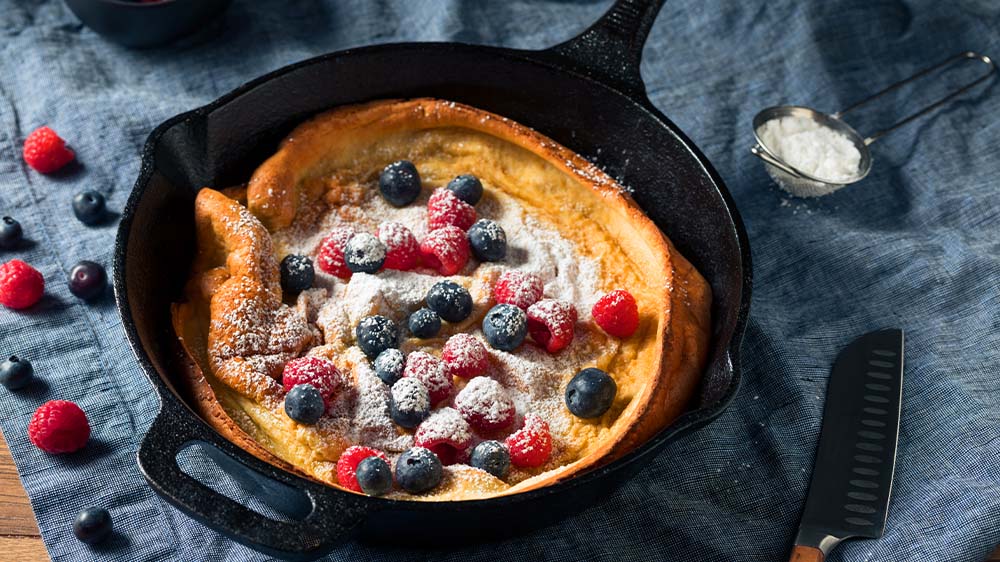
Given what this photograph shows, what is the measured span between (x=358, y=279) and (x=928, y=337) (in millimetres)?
1946

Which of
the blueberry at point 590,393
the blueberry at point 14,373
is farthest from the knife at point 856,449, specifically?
the blueberry at point 14,373

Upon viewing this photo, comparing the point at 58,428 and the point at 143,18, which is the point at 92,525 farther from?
the point at 143,18

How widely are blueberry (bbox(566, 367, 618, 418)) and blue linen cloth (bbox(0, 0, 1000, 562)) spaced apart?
318 mm

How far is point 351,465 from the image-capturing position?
8.32 ft

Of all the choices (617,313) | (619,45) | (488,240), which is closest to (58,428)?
(488,240)

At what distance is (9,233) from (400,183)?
1.37 meters

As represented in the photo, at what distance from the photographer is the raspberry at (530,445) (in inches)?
103

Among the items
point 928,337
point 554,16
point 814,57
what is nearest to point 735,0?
point 814,57

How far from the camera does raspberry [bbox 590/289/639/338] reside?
292cm

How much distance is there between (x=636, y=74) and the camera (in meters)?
3.33

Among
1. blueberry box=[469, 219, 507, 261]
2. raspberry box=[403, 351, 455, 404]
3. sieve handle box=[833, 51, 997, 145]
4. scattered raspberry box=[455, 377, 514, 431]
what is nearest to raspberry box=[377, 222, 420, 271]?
blueberry box=[469, 219, 507, 261]

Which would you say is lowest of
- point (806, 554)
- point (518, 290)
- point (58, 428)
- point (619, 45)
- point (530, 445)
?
point (806, 554)

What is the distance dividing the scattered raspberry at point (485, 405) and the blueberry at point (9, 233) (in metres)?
1.76

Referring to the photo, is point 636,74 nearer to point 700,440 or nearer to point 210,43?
point 700,440
